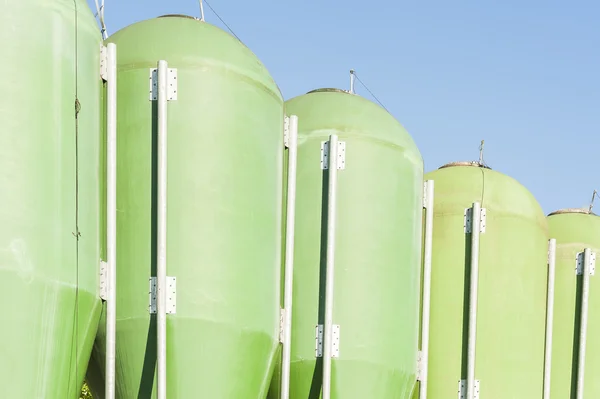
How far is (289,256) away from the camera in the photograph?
46.7 feet

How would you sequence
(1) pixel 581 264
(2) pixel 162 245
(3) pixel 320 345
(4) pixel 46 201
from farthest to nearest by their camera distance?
(1) pixel 581 264 → (3) pixel 320 345 → (2) pixel 162 245 → (4) pixel 46 201

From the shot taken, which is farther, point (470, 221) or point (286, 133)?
point (470, 221)

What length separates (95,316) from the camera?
39.2 feet

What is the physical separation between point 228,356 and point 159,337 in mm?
918

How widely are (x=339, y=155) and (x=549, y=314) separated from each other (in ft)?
17.5

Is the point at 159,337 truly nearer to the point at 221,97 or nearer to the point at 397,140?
the point at 221,97

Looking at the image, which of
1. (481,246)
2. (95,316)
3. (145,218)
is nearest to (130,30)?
(145,218)

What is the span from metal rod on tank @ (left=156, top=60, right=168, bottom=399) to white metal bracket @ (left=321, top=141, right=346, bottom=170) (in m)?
3.05

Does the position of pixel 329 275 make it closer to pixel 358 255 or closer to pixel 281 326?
pixel 358 255

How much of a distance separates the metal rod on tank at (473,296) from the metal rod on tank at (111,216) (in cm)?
630

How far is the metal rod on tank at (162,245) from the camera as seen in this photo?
12109 mm

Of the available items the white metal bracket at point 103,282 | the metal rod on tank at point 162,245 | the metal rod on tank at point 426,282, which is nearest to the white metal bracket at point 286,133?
the metal rod on tank at point 162,245

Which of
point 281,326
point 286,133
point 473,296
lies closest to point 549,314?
point 473,296

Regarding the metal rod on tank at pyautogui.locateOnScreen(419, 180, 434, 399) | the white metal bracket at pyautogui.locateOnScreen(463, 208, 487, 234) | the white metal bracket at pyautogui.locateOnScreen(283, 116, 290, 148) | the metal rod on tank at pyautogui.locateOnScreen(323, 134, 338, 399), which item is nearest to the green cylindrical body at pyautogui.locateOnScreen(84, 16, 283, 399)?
the white metal bracket at pyautogui.locateOnScreen(283, 116, 290, 148)
